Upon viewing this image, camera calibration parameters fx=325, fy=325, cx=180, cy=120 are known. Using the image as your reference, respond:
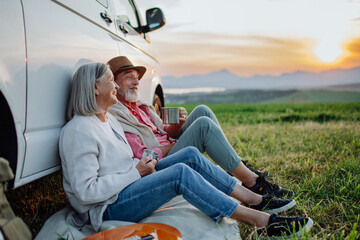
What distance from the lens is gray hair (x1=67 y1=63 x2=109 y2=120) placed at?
2.17 metres

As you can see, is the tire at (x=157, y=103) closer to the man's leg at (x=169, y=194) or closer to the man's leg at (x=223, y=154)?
the man's leg at (x=223, y=154)

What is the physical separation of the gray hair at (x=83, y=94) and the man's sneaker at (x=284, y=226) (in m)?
1.40

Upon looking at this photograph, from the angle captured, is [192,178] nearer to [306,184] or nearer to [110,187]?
[110,187]

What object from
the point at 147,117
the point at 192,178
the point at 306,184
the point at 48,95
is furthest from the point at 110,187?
the point at 306,184

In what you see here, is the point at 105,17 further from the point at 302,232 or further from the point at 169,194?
the point at 302,232

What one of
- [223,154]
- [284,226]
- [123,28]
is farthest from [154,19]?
[284,226]

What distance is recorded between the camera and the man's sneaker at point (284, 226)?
2.13 m

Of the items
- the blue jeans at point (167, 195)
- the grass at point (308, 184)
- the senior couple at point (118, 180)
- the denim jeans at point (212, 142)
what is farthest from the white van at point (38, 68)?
the denim jeans at point (212, 142)

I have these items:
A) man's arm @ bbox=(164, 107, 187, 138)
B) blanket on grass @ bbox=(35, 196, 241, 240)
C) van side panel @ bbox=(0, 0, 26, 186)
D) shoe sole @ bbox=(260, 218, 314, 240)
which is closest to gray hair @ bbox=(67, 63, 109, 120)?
van side panel @ bbox=(0, 0, 26, 186)

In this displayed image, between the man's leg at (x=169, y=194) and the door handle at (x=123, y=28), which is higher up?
the door handle at (x=123, y=28)

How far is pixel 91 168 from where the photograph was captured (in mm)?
1980

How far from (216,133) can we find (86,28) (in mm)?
1355

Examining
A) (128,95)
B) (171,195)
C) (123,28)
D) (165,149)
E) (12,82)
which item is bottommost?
(171,195)

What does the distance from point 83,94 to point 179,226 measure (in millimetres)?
1094
